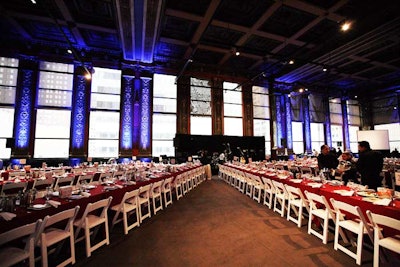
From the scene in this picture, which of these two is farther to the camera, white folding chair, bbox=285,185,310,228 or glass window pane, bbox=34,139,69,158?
glass window pane, bbox=34,139,69,158

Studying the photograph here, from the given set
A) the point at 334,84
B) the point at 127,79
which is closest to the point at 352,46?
the point at 334,84

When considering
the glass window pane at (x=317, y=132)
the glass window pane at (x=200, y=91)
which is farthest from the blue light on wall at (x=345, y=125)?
the glass window pane at (x=200, y=91)

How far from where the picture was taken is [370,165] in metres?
4.14

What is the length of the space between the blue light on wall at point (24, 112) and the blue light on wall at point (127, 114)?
13.2 feet

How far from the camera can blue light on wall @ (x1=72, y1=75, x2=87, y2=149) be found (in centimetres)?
967

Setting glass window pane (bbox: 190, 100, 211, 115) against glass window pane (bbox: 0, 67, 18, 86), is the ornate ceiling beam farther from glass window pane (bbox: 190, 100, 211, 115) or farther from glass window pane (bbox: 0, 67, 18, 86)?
glass window pane (bbox: 0, 67, 18, 86)

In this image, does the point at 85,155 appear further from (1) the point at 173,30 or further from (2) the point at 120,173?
(1) the point at 173,30

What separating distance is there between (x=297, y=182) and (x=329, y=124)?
14.3 metres

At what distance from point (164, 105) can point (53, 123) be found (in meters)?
5.51

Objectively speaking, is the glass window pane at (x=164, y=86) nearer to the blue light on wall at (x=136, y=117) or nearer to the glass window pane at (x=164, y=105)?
the glass window pane at (x=164, y=105)

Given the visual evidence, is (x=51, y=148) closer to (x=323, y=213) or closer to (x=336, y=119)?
(x=323, y=213)

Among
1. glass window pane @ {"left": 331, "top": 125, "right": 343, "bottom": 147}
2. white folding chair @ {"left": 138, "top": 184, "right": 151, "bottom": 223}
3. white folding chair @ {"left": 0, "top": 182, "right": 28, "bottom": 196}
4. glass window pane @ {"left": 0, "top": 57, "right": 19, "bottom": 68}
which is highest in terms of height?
glass window pane @ {"left": 0, "top": 57, "right": 19, "bottom": 68}

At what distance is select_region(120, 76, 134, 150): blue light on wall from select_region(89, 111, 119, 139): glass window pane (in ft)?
1.31

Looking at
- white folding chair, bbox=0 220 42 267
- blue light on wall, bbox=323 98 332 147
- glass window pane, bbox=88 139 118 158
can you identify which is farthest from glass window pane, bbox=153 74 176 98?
blue light on wall, bbox=323 98 332 147
